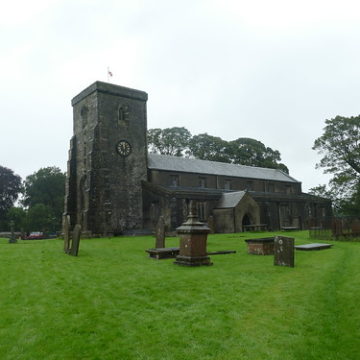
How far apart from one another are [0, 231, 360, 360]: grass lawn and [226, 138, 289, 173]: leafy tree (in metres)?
55.9

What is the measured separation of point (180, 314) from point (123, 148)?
98.2 feet

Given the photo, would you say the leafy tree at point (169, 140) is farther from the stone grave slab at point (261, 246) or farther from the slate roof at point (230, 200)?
the stone grave slab at point (261, 246)

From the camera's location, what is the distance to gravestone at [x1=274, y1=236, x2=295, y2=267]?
11.1 m

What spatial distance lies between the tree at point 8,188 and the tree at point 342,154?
5182 cm

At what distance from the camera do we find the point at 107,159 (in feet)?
109

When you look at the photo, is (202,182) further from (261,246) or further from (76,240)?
(76,240)

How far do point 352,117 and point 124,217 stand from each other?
1170 inches


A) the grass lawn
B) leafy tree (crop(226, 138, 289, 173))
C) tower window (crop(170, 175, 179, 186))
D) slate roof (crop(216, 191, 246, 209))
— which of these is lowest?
the grass lawn

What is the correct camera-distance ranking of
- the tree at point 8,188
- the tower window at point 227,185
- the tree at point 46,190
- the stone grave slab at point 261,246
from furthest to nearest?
the tree at point 46,190, the tree at point 8,188, the tower window at point 227,185, the stone grave slab at point 261,246

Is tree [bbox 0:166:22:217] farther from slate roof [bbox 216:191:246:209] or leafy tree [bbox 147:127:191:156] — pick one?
slate roof [bbox 216:191:246:209]

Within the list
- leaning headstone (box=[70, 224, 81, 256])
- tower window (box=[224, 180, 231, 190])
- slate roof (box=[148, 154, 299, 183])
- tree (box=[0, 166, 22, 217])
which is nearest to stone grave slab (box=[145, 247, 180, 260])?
leaning headstone (box=[70, 224, 81, 256])

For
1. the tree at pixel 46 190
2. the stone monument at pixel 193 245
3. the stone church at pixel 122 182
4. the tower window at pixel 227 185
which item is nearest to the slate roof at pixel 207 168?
the stone church at pixel 122 182

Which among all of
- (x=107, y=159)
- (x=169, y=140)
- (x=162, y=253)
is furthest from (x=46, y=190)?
(x=162, y=253)

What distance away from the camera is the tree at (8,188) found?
200 feet
